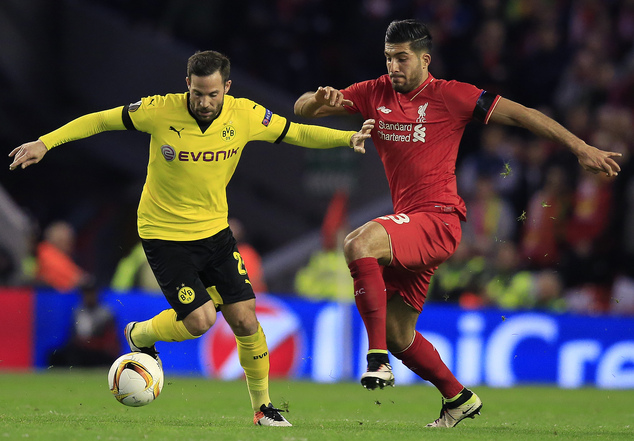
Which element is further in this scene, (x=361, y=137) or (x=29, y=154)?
(x=361, y=137)

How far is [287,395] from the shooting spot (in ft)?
36.3

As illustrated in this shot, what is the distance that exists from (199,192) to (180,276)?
591 mm

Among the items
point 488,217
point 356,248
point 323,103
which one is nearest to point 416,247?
point 356,248

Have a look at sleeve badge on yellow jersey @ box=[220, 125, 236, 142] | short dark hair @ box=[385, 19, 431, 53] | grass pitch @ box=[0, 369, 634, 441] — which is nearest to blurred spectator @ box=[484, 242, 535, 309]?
grass pitch @ box=[0, 369, 634, 441]

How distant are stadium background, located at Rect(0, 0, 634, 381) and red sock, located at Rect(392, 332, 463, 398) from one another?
Answer: 603 cm

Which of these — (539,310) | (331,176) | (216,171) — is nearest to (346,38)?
(331,176)

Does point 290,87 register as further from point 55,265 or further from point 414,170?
point 414,170

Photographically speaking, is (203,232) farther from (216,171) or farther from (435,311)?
(435,311)

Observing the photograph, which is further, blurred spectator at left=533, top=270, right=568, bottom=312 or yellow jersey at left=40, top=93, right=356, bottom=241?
blurred spectator at left=533, top=270, right=568, bottom=312

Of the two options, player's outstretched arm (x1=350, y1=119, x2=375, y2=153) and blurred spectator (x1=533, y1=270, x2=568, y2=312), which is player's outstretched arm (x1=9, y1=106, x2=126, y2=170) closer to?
player's outstretched arm (x1=350, y1=119, x2=375, y2=153)

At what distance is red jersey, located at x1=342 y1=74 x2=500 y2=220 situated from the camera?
7.32 metres

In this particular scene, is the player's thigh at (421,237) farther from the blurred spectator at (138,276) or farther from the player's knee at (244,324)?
the blurred spectator at (138,276)

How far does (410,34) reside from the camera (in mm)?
7254

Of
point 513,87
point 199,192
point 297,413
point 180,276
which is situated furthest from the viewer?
point 513,87
